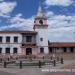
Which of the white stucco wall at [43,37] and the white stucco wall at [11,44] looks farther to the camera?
the white stucco wall at [43,37]

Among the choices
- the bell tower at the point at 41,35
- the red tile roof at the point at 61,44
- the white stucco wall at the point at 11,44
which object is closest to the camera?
the white stucco wall at the point at 11,44

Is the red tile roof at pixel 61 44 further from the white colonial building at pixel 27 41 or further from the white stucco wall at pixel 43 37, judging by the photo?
the white colonial building at pixel 27 41

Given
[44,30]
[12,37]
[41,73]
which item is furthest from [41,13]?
[41,73]

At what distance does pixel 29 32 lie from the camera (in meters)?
70.0

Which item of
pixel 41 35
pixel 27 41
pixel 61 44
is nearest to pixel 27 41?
pixel 27 41

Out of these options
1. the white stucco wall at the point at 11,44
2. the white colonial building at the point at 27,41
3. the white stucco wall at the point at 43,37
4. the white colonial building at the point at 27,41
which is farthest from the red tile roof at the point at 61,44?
the white stucco wall at the point at 11,44

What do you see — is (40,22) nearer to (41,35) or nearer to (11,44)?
(41,35)

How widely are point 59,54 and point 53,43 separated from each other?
6.57m

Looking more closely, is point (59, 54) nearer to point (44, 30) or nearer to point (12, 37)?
point (44, 30)

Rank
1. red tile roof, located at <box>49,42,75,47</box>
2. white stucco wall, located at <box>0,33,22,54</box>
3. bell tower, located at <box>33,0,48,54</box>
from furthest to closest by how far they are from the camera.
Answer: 1. red tile roof, located at <box>49,42,75,47</box>
2. bell tower, located at <box>33,0,48,54</box>
3. white stucco wall, located at <box>0,33,22,54</box>

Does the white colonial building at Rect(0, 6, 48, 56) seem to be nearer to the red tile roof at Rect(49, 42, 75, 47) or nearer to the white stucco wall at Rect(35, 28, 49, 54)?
the white stucco wall at Rect(35, 28, 49, 54)

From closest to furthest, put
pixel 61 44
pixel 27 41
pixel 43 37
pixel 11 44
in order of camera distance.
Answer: pixel 11 44
pixel 27 41
pixel 43 37
pixel 61 44

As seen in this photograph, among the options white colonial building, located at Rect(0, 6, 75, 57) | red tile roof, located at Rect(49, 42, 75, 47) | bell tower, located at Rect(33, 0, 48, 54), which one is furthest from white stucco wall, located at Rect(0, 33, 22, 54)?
red tile roof, located at Rect(49, 42, 75, 47)

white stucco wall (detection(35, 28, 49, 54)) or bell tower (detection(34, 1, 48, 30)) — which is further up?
bell tower (detection(34, 1, 48, 30))
